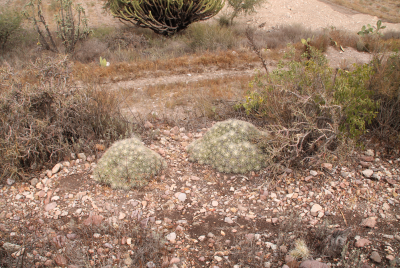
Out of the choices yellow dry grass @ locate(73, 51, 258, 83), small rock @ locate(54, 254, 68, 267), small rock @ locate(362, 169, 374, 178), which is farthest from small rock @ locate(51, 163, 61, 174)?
yellow dry grass @ locate(73, 51, 258, 83)

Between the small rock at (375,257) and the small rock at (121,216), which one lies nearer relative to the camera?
the small rock at (375,257)

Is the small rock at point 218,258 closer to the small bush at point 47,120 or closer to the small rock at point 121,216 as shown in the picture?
the small rock at point 121,216

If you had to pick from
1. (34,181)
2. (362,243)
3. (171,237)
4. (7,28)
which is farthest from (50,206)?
(7,28)

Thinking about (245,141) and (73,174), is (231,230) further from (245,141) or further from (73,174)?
(73,174)

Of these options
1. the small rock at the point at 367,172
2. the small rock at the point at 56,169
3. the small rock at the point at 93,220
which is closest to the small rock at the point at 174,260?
the small rock at the point at 93,220

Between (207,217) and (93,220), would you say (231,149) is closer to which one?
(207,217)

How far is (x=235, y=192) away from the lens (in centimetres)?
331

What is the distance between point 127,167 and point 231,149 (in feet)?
4.23

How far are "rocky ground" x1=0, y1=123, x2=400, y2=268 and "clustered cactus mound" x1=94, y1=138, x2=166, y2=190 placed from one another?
0.35 ft

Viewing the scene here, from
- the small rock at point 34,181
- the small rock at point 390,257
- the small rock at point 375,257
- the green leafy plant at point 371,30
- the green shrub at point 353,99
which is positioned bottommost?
the small rock at point 34,181

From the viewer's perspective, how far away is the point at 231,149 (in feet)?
11.7

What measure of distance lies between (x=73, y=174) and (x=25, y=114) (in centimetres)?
97

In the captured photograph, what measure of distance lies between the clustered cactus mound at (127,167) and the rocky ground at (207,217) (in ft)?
0.35

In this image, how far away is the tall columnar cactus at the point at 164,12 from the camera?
32.1 feet
